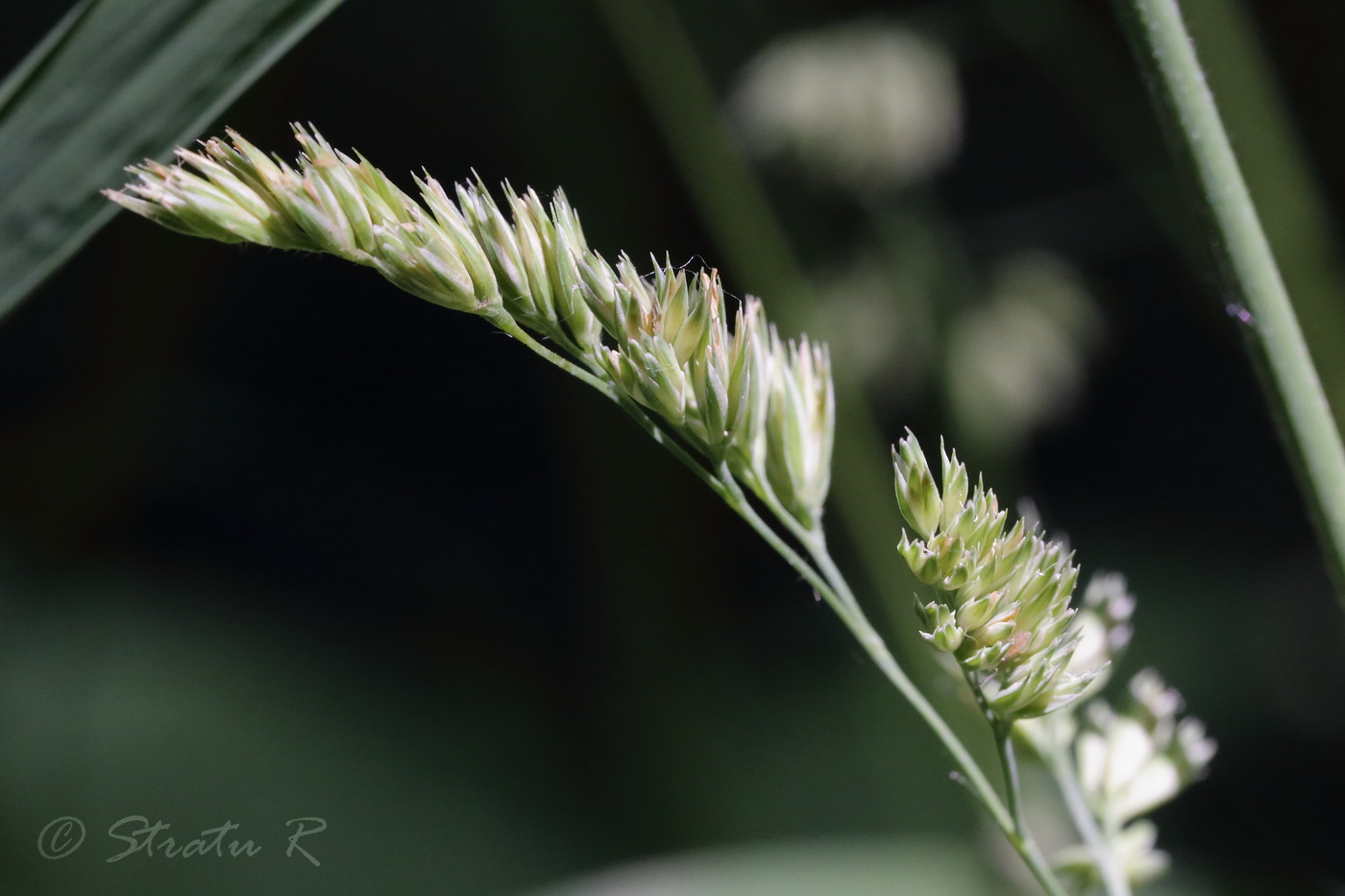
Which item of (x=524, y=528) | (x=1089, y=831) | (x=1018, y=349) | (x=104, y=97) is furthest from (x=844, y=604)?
(x=524, y=528)

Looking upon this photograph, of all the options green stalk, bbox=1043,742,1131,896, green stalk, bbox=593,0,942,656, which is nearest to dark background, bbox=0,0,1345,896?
green stalk, bbox=593,0,942,656

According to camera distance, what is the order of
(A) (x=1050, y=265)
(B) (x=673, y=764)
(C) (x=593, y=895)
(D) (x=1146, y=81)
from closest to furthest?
(D) (x=1146, y=81) → (C) (x=593, y=895) → (A) (x=1050, y=265) → (B) (x=673, y=764)

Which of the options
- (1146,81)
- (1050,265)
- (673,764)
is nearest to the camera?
(1146,81)

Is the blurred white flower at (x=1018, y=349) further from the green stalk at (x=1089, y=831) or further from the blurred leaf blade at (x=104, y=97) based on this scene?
the blurred leaf blade at (x=104, y=97)

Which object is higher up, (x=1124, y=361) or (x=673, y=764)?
(x=1124, y=361)

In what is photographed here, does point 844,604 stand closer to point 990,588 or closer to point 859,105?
point 990,588

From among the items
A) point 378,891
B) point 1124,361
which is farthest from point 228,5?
point 1124,361

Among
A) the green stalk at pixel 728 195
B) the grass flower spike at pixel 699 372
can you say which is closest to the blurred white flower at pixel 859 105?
the green stalk at pixel 728 195

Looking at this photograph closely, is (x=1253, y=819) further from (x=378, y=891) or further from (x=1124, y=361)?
(x=378, y=891)
